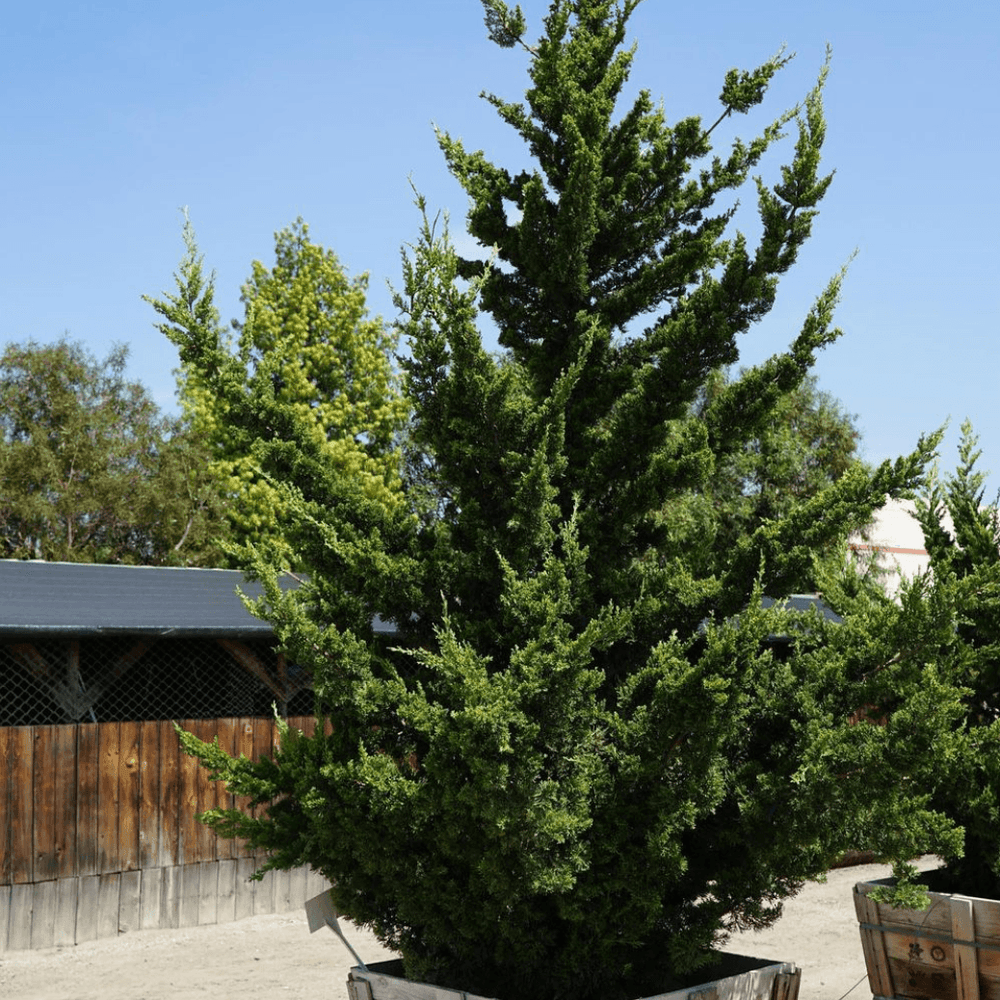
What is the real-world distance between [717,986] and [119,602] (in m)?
8.23

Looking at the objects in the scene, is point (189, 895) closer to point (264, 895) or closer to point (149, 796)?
point (264, 895)

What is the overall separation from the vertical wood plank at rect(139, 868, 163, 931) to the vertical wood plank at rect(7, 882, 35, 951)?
3.65 ft

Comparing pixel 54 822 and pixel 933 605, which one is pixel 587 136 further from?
pixel 54 822

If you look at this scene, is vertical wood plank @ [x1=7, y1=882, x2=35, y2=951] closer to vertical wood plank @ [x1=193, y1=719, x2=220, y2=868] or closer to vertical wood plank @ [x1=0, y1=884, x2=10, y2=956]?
vertical wood plank @ [x1=0, y1=884, x2=10, y2=956]

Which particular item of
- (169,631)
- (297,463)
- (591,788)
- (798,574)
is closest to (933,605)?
(798,574)

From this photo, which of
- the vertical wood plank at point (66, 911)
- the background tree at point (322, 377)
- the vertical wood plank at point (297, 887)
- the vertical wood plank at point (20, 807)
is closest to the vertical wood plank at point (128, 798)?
the vertical wood plank at point (66, 911)

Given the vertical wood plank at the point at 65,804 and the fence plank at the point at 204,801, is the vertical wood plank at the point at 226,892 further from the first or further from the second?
the vertical wood plank at the point at 65,804

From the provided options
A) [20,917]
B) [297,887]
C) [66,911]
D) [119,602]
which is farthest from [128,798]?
[297,887]

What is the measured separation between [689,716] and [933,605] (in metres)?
1.19

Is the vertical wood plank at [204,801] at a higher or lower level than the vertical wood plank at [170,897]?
higher

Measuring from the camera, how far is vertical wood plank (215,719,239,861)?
12188mm

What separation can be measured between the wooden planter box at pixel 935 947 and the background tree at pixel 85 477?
99.6 feet

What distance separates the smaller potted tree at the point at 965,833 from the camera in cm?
711

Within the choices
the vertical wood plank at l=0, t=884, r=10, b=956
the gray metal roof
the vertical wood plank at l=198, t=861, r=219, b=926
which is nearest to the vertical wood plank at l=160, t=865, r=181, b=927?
the vertical wood plank at l=198, t=861, r=219, b=926
